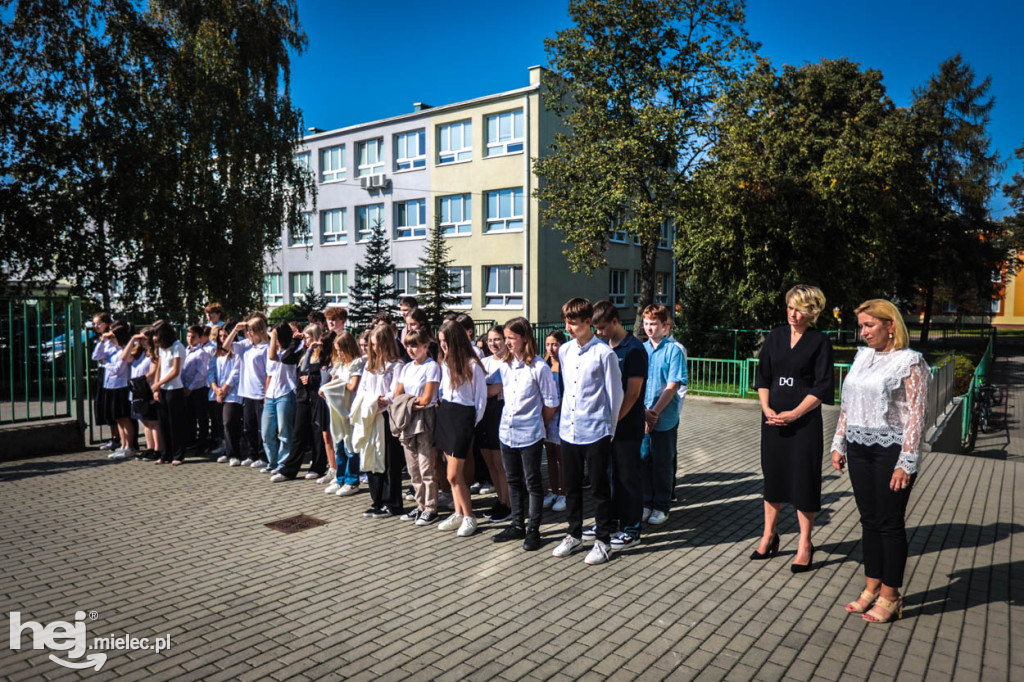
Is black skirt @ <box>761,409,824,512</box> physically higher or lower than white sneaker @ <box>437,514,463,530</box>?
higher

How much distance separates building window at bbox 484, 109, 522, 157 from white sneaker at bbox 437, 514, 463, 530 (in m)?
27.5

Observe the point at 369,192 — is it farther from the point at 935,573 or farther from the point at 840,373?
the point at 935,573

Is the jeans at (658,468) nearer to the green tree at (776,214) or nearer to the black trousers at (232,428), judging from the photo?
the black trousers at (232,428)

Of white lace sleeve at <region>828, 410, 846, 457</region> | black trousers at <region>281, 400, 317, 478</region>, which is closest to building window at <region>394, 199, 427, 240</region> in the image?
black trousers at <region>281, 400, 317, 478</region>

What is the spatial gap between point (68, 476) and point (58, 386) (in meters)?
2.21

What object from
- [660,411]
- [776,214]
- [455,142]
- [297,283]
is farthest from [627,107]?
[297,283]

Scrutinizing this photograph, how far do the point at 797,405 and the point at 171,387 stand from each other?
7743mm

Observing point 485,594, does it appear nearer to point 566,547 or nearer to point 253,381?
point 566,547

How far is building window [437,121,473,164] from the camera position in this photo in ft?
110

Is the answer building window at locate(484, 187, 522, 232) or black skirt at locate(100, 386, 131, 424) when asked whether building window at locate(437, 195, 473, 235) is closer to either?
building window at locate(484, 187, 522, 232)

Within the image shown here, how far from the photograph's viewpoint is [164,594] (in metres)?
4.72

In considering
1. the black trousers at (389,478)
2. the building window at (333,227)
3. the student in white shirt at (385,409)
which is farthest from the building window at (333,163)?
the black trousers at (389,478)

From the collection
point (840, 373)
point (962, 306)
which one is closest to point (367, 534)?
point (840, 373)

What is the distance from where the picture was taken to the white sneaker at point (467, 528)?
5992 millimetres
